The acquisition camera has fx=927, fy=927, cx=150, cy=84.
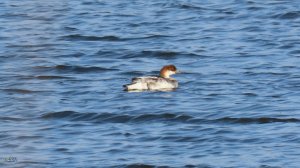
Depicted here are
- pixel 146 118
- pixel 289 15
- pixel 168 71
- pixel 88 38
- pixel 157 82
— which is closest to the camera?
pixel 146 118

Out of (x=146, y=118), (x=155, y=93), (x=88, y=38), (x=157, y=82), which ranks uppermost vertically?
(x=146, y=118)

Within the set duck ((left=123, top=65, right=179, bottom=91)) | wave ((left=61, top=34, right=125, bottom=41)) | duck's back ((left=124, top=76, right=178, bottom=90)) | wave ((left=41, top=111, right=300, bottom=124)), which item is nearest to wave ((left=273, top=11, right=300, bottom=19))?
wave ((left=61, top=34, right=125, bottom=41))

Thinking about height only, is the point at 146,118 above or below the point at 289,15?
above

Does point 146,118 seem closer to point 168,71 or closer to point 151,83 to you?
point 151,83

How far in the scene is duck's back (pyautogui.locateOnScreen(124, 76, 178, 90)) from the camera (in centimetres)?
1398

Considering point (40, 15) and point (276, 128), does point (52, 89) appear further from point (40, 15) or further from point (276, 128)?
point (40, 15)

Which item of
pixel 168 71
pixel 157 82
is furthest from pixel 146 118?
pixel 168 71

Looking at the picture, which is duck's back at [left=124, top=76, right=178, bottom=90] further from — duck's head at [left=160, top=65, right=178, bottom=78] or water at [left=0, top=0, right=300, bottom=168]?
duck's head at [left=160, top=65, right=178, bottom=78]

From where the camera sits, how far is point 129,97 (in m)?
13.8

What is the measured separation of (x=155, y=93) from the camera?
14.4 m

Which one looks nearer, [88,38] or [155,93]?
[155,93]

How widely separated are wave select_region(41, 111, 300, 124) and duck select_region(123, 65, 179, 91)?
5.68 feet

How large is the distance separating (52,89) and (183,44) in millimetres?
4840

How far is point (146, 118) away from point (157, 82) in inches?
100
